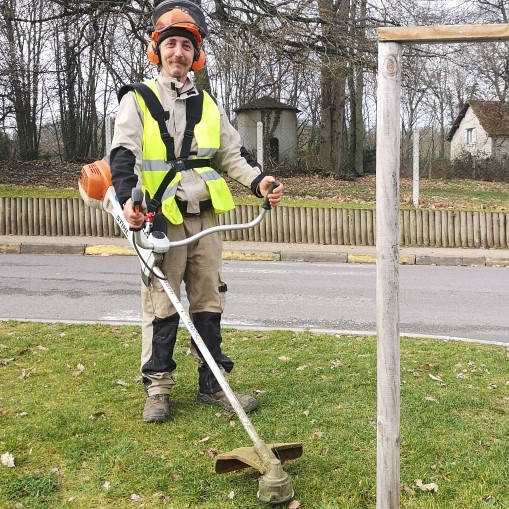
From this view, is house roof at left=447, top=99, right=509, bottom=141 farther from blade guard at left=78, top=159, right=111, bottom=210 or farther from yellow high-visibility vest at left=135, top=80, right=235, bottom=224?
blade guard at left=78, top=159, right=111, bottom=210

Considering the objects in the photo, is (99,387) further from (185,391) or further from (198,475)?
(198,475)

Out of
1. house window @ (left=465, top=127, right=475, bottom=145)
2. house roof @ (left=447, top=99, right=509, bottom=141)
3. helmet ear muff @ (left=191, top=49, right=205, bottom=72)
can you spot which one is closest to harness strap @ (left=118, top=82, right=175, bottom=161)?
helmet ear muff @ (left=191, top=49, right=205, bottom=72)

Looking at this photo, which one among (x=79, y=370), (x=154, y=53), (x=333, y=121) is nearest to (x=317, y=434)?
(x=79, y=370)

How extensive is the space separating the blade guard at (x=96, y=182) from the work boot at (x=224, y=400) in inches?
53.1

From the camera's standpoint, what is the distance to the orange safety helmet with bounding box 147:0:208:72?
3837mm

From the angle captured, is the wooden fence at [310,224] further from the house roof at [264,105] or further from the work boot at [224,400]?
the house roof at [264,105]

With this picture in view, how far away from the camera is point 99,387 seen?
455 cm

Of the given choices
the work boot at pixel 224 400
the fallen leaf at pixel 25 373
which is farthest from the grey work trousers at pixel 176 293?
the fallen leaf at pixel 25 373

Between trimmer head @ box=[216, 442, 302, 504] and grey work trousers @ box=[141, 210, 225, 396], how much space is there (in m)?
1.00

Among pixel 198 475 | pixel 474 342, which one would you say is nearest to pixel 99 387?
pixel 198 475

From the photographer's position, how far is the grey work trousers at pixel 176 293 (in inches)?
158

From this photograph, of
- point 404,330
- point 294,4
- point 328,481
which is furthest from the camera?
point 294,4

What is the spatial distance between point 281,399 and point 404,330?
2.91m

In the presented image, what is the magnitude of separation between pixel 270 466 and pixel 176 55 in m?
2.30
